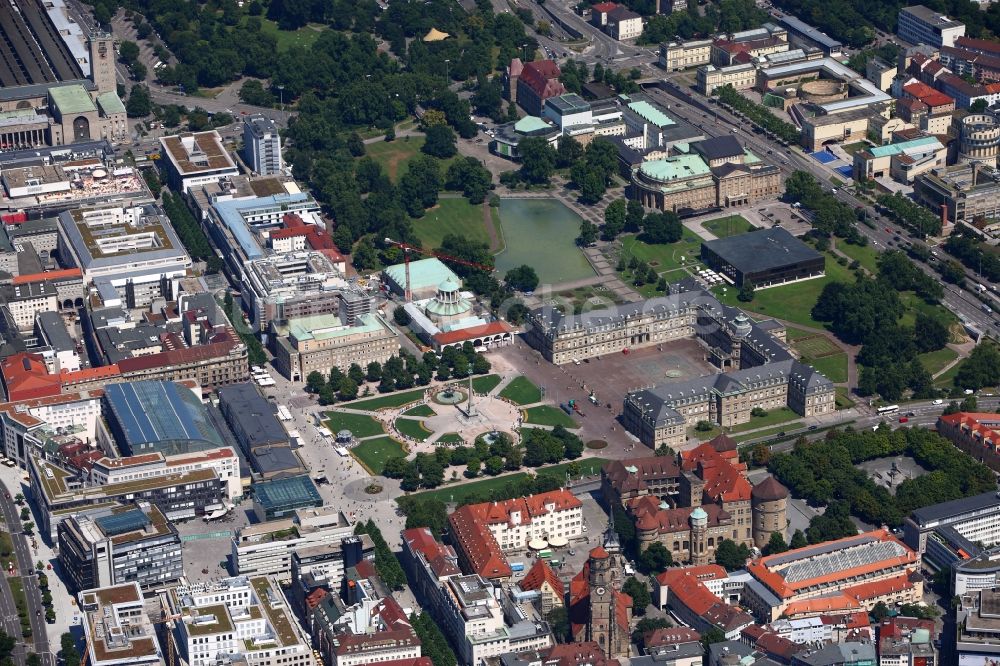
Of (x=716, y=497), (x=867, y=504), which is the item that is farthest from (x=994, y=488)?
(x=716, y=497)

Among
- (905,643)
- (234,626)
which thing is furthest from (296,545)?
(905,643)

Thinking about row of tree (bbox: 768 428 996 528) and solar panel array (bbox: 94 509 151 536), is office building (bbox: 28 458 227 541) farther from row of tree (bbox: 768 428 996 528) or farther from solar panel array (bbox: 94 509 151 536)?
row of tree (bbox: 768 428 996 528)

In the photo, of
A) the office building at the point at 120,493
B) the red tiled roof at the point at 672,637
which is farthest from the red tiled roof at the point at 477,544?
the office building at the point at 120,493

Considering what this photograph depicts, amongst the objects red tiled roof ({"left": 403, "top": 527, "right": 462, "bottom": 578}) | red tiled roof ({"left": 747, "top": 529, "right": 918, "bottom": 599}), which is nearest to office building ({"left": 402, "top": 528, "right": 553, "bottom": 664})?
red tiled roof ({"left": 403, "top": 527, "right": 462, "bottom": 578})

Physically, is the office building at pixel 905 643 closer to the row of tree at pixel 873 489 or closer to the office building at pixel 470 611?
the row of tree at pixel 873 489

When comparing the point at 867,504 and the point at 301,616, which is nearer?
the point at 301,616

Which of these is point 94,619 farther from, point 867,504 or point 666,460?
point 867,504
